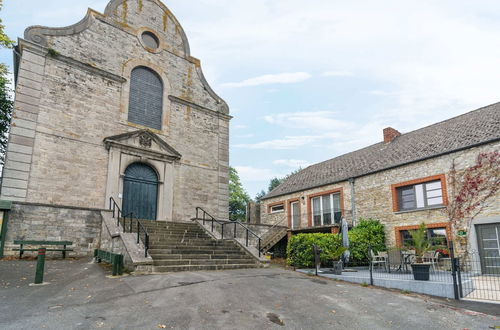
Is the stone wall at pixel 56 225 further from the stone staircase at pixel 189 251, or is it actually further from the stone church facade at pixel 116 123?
the stone staircase at pixel 189 251

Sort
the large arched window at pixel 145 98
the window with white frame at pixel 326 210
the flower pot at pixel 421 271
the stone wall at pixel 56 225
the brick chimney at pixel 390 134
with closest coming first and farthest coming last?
1. the flower pot at pixel 421 271
2. the stone wall at pixel 56 225
3. the large arched window at pixel 145 98
4. the window with white frame at pixel 326 210
5. the brick chimney at pixel 390 134

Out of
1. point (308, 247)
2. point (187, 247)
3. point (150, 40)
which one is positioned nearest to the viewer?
point (187, 247)

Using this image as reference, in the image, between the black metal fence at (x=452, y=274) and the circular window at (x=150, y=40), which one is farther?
the circular window at (x=150, y=40)

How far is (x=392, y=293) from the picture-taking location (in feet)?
27.1

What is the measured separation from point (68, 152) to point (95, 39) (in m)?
5.42

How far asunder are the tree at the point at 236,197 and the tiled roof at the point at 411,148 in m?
16.4

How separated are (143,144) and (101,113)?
217 cm

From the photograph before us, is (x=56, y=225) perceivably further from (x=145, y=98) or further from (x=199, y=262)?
(x=145, y=98)

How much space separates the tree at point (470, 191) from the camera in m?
12.6

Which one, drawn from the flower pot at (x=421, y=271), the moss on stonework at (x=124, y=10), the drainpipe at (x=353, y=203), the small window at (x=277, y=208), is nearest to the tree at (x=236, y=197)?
the small window at (x=277, y=208)

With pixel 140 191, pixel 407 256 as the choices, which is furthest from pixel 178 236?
pixel 407 256

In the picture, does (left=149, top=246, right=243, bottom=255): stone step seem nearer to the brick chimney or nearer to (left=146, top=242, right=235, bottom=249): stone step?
(left=146, top=242, right=235, bottom=249): stone step

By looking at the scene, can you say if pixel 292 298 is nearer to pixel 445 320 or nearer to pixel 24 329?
pixel 445 320

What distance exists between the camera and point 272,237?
1855cm
